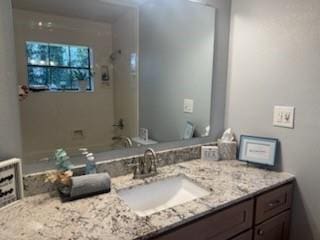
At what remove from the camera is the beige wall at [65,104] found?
1129 millimetres

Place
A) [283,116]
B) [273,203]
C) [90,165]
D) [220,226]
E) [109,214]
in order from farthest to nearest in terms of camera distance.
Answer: [283,116] < [273,203] < [90,165] < [220,226] < [109,214]

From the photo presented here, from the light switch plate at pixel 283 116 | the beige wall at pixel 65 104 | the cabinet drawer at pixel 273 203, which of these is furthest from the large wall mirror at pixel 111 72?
the cabinet drawer at pixel 273 203

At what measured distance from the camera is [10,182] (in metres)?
1.04

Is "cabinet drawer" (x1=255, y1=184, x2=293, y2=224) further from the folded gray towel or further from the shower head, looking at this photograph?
the shower head

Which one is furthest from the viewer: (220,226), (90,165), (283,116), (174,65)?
(174,65)

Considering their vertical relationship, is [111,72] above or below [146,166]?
above

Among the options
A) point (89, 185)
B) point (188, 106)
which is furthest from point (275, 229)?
point (89, 185)

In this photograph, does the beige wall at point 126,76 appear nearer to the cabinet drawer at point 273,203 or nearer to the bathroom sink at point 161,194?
the bathroom sink at point 161,194

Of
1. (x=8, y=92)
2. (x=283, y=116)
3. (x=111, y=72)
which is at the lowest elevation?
(x=283, y=116)

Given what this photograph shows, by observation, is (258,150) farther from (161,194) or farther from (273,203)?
(161,194)

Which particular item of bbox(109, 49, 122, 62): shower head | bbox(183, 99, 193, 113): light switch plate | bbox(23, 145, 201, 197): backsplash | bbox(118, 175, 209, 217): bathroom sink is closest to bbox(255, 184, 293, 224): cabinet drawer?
bbox(118, 175, 209, 217): bathroom sink

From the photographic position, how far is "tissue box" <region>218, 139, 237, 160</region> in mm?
1724

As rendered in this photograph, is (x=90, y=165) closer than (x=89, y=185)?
No

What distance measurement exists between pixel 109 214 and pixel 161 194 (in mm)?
457
